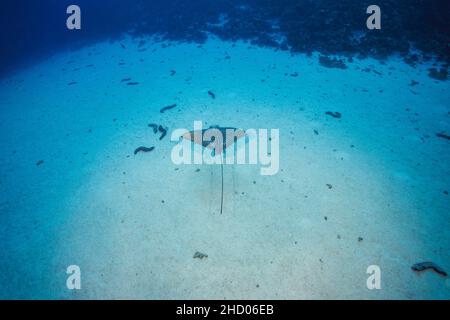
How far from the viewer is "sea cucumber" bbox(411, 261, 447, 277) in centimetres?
340

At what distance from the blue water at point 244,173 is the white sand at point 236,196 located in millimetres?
27

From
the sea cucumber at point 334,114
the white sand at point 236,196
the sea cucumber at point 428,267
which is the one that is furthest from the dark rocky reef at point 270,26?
the sea cucumber at point 428,267

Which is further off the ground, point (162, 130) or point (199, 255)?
point (162, 130)

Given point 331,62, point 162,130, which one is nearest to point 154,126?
point 162,130

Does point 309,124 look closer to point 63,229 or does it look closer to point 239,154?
point 239,154

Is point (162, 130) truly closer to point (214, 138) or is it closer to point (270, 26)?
point (214, 138)

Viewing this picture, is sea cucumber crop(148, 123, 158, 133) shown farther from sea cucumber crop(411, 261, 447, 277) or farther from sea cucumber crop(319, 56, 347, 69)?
sea cucumber crop(319, 56, 347, 69)

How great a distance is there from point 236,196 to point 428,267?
9.67 ft

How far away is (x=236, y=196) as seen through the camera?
450 cm

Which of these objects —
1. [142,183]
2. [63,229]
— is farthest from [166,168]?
[63,229]

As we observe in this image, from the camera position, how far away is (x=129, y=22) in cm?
1447

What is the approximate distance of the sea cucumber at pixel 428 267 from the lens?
3.40 metres
